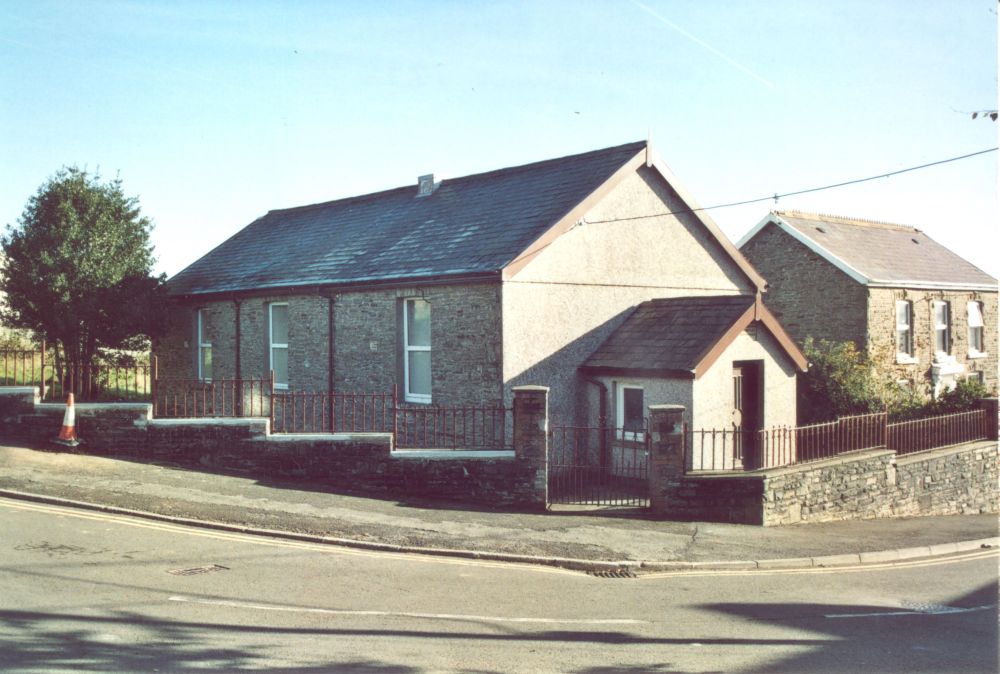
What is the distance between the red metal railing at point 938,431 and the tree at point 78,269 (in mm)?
18053

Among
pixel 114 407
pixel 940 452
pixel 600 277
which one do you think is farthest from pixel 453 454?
pixel 940 452

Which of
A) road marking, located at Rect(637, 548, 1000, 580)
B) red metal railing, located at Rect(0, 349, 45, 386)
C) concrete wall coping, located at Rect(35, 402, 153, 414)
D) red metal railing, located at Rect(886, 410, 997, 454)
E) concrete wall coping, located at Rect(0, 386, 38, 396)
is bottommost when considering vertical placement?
road marking, located at Rect(637, 548, 1000, 580)

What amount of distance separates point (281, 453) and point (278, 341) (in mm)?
6956

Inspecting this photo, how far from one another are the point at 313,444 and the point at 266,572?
5.69 m

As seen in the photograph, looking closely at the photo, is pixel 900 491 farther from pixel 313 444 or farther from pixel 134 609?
pixel 134 609

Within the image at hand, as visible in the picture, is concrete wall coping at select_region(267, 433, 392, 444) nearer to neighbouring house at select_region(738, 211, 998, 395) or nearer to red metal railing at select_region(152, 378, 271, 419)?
red metal railing at select_region(152, 378, 271, 419)

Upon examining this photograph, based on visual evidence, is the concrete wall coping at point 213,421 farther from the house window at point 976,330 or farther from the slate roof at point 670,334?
the house window at point 976,330

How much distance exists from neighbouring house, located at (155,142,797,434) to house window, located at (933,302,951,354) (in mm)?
11465

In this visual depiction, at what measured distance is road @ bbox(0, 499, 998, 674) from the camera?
7.11 metres

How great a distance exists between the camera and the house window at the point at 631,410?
16828 mm

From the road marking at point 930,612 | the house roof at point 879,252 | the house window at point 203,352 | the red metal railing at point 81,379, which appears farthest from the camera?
the house roof at point 879,252

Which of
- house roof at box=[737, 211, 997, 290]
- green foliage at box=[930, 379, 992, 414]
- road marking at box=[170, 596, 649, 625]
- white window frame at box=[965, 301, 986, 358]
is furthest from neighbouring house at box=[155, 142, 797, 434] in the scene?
white window frame at box=[965, 301, 986, 358]

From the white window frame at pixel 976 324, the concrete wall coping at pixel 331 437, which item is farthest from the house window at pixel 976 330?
the concrete wall coping at pixel 331 437

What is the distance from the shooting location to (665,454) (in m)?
14.0
